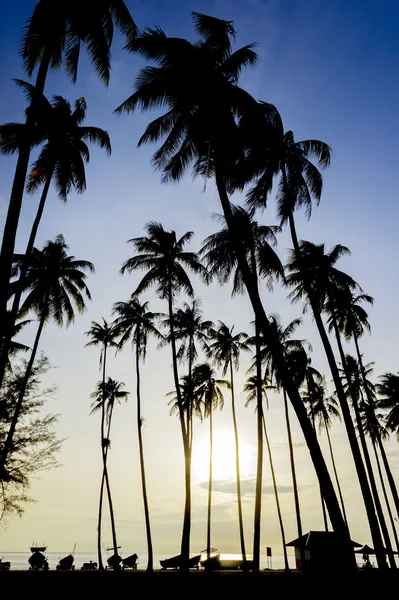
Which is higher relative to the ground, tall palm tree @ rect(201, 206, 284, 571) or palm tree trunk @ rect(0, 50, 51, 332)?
tall palm tree @ rect(201, 206, 284, 571)

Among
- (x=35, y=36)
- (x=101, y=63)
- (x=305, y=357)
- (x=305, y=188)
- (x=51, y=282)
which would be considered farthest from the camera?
(x=305, y=357)

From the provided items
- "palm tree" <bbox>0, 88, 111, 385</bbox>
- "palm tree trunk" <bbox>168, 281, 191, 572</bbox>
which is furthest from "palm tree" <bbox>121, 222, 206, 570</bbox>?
"palm tree" <bbox>0, 88, 111, 385</bbox>

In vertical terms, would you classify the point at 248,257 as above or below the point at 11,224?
above

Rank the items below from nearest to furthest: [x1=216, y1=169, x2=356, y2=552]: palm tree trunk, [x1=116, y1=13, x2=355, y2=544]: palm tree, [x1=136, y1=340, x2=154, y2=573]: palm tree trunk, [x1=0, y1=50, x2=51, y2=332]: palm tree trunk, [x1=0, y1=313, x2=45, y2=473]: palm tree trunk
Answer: [x1=0, y1=50, x2=51, y2=332]: palm tree trunk
[x1=216, y1=169, x2=356, y2=552]: palm tree trunk
[x1=116, y1=13, x2=355, y2=544]: palm tree
[x1=0, y1=313, x2=45, y2=473]: palm tree trunk
[x1=136, y1=340, x2=154, y2=573]: palm tree trunk

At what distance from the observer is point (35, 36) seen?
12562 mm

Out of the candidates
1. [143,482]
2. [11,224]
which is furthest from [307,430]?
[143,482]

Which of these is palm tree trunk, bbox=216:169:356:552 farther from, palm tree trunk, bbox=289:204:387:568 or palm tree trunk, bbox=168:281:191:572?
palm tree trunk, bbox=168:281:191:572

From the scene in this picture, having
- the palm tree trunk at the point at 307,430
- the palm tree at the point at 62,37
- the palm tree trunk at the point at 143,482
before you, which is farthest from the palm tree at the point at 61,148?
the palm tree trunk at the point at 143,482

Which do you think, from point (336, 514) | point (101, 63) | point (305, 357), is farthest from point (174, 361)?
point (101, 63)

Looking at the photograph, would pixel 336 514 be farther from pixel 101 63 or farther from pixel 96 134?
pixel 96 134

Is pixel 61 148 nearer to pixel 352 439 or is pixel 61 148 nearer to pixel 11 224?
pixel 11 224

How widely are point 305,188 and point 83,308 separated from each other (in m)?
16.4

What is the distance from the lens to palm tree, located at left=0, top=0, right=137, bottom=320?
11.0 m

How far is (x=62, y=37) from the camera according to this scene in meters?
13.1
